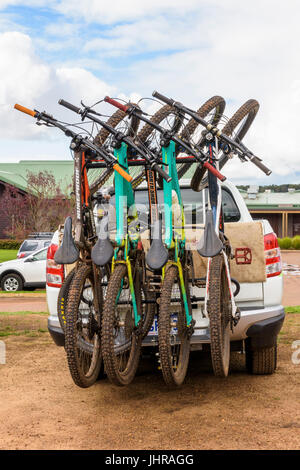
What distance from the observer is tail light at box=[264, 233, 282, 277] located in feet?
17.7

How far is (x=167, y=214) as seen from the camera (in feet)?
15.6

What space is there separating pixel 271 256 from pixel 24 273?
13.0m

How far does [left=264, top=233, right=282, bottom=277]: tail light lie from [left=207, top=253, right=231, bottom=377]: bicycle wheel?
24.2 inches

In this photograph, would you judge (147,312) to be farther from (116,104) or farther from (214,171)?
(116,104)

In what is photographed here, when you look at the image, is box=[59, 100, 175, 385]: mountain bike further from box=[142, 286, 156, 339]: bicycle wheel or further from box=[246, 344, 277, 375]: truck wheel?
box=[246, 344, 277, 375]: truck wheel

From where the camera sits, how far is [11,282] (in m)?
17.6

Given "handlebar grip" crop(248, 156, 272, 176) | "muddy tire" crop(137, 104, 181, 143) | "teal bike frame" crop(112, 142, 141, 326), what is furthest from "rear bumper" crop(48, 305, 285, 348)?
"muddy tire" crop(137, 104, 181, 143)

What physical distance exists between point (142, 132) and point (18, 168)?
3982 cm

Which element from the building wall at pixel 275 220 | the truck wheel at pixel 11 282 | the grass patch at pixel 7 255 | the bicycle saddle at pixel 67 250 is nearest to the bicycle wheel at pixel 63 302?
the bicycle saddle at pixel 67 250

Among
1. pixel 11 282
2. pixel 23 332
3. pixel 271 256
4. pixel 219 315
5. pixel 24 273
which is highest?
pixel 271 256

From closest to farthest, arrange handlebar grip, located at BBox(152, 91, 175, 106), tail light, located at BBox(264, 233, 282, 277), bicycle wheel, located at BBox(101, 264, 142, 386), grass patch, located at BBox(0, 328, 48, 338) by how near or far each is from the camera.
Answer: bicycle wheel, located at BBox(101, 264, 142, 386) < handlebar grip, located at BBox(152, 91, 175, 106) < tail light, located at BBox(264, 233, 282, 277) < grass patch, located at BBox(0, 328, 48, 338)

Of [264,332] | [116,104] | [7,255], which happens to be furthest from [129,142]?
[7,255]
